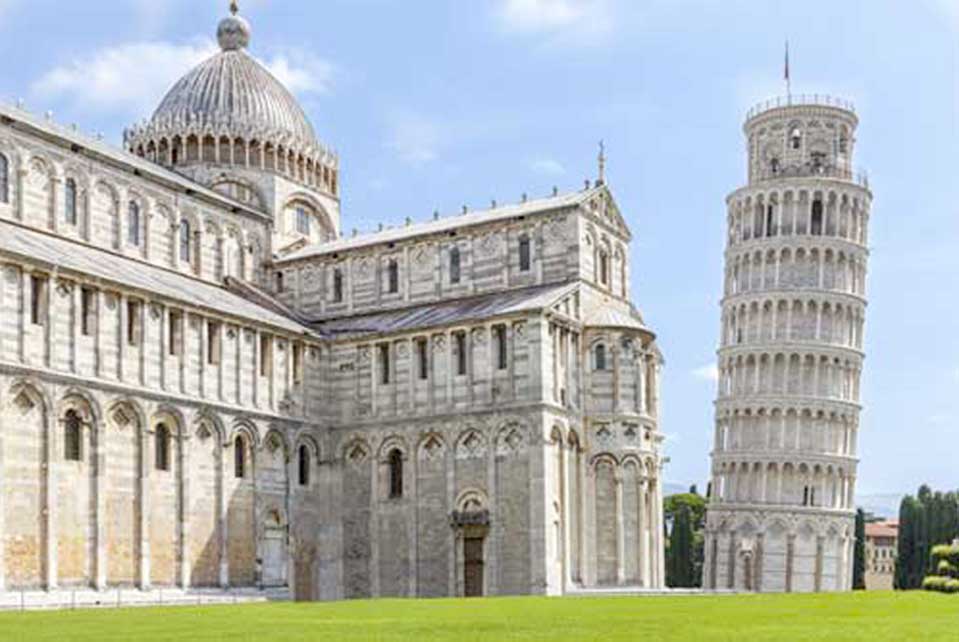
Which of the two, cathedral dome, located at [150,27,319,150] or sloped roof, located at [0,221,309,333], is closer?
sloped roof, located at [0,221,309,333]

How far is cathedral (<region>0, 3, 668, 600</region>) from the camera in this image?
1903 inches

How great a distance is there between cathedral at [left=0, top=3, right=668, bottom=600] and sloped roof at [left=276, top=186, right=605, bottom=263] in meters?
0.21

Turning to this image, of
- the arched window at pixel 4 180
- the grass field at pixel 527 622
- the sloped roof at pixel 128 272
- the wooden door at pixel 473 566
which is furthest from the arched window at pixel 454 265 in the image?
the grass field at pixel 527 622

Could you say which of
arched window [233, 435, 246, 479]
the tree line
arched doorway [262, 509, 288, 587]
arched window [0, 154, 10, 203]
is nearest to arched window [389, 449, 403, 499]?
arched doorway [262, 509, 288, 587]

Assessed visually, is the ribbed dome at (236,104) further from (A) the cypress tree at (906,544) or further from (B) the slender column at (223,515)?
(A) the cypress tree at (906,544)

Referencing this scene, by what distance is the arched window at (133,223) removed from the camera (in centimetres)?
6044

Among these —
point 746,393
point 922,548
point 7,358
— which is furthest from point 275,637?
point 922,548

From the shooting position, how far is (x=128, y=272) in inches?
2169

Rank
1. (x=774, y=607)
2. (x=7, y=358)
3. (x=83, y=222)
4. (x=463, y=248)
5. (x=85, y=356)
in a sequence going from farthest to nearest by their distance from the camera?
(x=463, y=248) → (x=83, y=222) → (x=85, y=356) → (x=7, y=358) → (x=774, y=607)

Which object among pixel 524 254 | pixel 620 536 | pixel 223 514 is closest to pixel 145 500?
pixel 223 514

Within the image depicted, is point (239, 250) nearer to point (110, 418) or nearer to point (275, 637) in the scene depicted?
point (110, 418)

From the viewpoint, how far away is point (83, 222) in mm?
58094

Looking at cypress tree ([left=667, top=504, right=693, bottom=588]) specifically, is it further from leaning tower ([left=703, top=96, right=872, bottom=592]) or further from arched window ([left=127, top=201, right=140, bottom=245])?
arched window ([left=127, top=201, right=140, bottom=245])

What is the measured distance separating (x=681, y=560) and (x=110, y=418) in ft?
212
